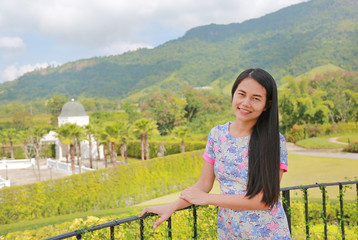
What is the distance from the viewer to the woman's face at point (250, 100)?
5.17 ft

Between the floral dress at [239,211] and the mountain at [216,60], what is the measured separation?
67.3 meters

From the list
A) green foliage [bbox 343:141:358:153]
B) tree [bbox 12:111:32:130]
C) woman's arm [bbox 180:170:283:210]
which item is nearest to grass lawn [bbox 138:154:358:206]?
green foliage [bbox 343:141:358:153]

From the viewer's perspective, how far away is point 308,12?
114000 millimetres

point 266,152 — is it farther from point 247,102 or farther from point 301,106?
point 301,106

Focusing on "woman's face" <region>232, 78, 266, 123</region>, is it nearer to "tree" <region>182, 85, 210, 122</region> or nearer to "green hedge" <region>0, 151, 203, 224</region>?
"green hedge" <region>0, 151, 203, 224</region>

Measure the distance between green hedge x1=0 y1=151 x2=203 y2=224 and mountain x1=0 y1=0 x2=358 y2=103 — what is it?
56.5 metres

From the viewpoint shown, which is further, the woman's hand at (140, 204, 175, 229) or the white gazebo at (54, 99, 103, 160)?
the white gazebo at (54, 99, 103, 160)

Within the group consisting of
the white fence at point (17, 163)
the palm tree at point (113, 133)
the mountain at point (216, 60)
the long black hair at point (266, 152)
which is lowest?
the white fence at point (17, 163)

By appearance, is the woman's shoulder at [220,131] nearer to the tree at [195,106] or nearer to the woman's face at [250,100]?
the woman's face at [250,100]

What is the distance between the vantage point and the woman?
4.92 ft

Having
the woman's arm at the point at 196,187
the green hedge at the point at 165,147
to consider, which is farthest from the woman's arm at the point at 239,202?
the green hedge at the point at 165,147

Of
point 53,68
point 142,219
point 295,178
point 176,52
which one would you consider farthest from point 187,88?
point 53,68

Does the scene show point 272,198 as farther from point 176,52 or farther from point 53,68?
point 53,68

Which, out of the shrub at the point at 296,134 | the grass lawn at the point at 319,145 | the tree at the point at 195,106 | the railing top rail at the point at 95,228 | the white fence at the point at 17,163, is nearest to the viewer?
the railing top rail at the point at 95,228
